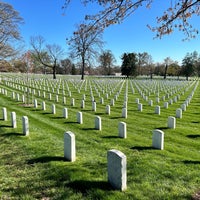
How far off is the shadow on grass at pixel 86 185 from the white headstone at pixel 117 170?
125 millimetres

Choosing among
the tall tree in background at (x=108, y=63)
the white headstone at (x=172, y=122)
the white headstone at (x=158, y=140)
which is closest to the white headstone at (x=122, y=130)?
the white headstone at (x=158, y=140)

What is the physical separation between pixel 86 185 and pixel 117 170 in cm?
64

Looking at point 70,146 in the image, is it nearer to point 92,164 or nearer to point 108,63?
point 92,164

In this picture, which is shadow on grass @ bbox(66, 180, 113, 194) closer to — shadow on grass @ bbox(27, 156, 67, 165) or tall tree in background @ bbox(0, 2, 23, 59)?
shadow on grass @ bbox(27, 156, 67, 165)

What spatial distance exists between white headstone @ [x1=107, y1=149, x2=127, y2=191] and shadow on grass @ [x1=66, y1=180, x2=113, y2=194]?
0.12 m

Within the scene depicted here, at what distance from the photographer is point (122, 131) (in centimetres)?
711

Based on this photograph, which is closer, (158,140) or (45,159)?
(45,159)

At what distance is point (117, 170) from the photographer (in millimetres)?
3635

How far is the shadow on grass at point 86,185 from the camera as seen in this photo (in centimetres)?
367

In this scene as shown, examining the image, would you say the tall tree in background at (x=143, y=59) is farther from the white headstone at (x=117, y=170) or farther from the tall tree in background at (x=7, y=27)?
the white headstone at (x=117, y=170)

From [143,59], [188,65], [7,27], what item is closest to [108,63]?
[143,59]

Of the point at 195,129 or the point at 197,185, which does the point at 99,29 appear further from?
the point at 195,129

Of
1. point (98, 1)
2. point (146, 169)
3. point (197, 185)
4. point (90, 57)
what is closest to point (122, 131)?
point (146, 169)

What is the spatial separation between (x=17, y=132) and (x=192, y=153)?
18.5 ft
